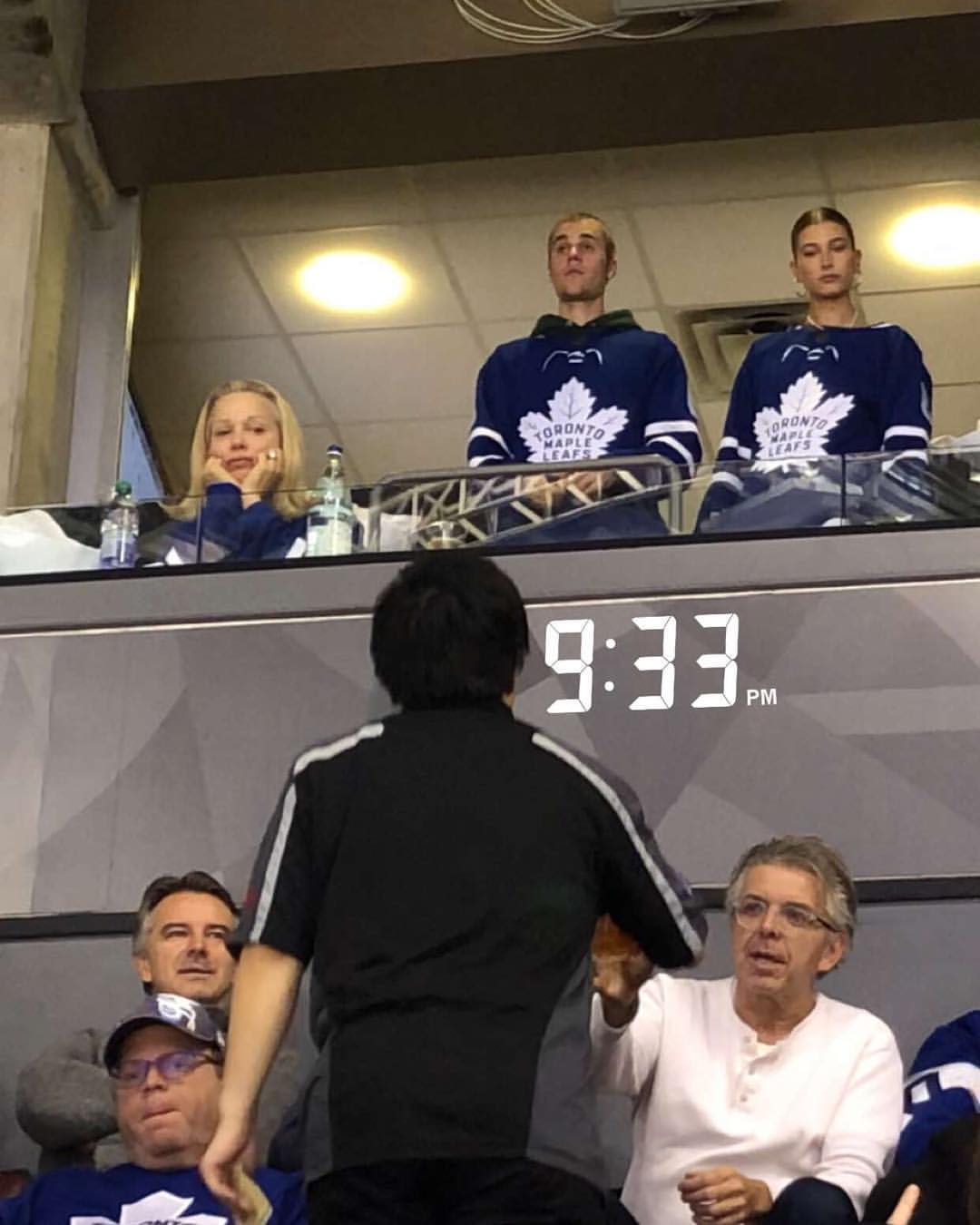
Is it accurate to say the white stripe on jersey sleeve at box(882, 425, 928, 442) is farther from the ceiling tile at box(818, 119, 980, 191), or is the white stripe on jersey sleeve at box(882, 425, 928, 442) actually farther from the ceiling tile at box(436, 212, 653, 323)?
the ceiling tile at box(436, 212, 653, 323)

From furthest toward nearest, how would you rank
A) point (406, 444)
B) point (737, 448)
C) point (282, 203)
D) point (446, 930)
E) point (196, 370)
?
point (406, 444), point (196, 370), point (282, 203), point (737, 448), point (446, 930)

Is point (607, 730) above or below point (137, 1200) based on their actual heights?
above

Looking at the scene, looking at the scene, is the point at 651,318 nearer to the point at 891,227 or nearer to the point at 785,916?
the point at 891,227

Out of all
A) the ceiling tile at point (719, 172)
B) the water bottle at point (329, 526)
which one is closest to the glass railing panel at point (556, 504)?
the water bottle at point (329, 526)

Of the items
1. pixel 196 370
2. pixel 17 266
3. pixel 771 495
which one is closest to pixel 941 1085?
pixel 771 495

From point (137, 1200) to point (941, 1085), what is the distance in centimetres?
119

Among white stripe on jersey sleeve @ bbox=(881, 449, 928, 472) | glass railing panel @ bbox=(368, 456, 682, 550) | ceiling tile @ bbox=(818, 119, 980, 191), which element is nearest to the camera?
white stripe on jersey sleeve @ bbox=(881, 449, 928, 472)

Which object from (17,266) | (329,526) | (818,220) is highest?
(17,266)

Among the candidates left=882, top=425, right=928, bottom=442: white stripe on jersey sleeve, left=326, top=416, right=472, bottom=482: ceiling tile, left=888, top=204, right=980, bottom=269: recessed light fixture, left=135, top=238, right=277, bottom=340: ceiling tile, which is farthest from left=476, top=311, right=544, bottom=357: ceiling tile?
left=882, top=425, right=928, bottom=442: white stripe on jersey sleeve

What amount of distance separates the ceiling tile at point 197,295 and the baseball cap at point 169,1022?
5.46 metres

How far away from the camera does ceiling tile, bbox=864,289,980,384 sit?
913 centimetres

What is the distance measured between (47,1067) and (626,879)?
178 centimetres

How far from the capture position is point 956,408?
9688 millimetres

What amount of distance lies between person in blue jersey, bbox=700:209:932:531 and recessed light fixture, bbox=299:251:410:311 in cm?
344
